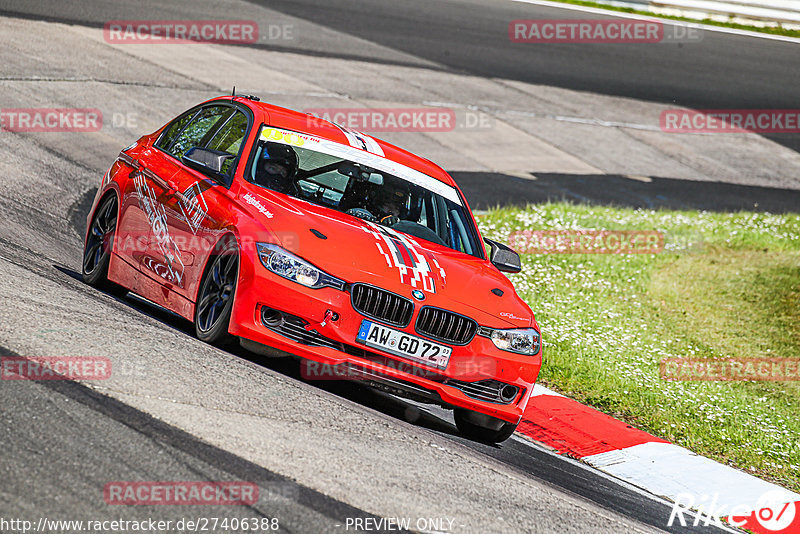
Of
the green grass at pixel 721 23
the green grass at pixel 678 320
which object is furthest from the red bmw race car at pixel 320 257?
the green grass at pixel 721 23

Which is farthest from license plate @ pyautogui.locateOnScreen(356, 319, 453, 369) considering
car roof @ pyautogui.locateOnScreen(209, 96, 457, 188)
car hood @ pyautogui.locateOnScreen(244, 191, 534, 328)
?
car roof @ pyautogui.locateOnScreen(209, 96, 457, 188)

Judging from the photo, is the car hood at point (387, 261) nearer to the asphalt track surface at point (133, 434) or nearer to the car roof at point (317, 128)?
the asphalt track surface at point (133, 434)

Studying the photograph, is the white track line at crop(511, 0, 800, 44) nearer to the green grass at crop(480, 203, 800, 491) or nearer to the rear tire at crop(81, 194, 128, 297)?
the green grass at crop(480, 203, 800, 491)

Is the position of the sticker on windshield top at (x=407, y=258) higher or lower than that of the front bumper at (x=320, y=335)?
higher

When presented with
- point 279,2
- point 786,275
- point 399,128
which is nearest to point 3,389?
point 786,275

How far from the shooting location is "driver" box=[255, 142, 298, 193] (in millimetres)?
7078

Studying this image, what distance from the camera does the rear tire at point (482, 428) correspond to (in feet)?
22.2

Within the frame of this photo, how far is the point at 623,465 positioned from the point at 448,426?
129 centimetres

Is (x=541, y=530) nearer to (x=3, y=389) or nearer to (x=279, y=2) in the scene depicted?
(x=3, y=389)

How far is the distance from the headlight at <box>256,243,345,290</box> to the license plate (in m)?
0.31

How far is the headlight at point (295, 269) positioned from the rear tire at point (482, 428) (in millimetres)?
1315

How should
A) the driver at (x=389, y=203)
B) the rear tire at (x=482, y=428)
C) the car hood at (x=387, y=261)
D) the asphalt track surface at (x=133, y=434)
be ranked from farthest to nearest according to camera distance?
1. the driver at (x=389, y=203)
2. the rear tire at (x=482, y=428)
3. the car hood at (x=387, y=261)
4. the asphalt track surface at (x=133, y=434)

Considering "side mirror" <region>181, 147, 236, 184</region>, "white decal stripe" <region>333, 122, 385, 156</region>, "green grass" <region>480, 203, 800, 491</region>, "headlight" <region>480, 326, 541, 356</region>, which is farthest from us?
"green grass" <region>480, 203, 800, 491</region>

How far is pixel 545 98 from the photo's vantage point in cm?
2075
